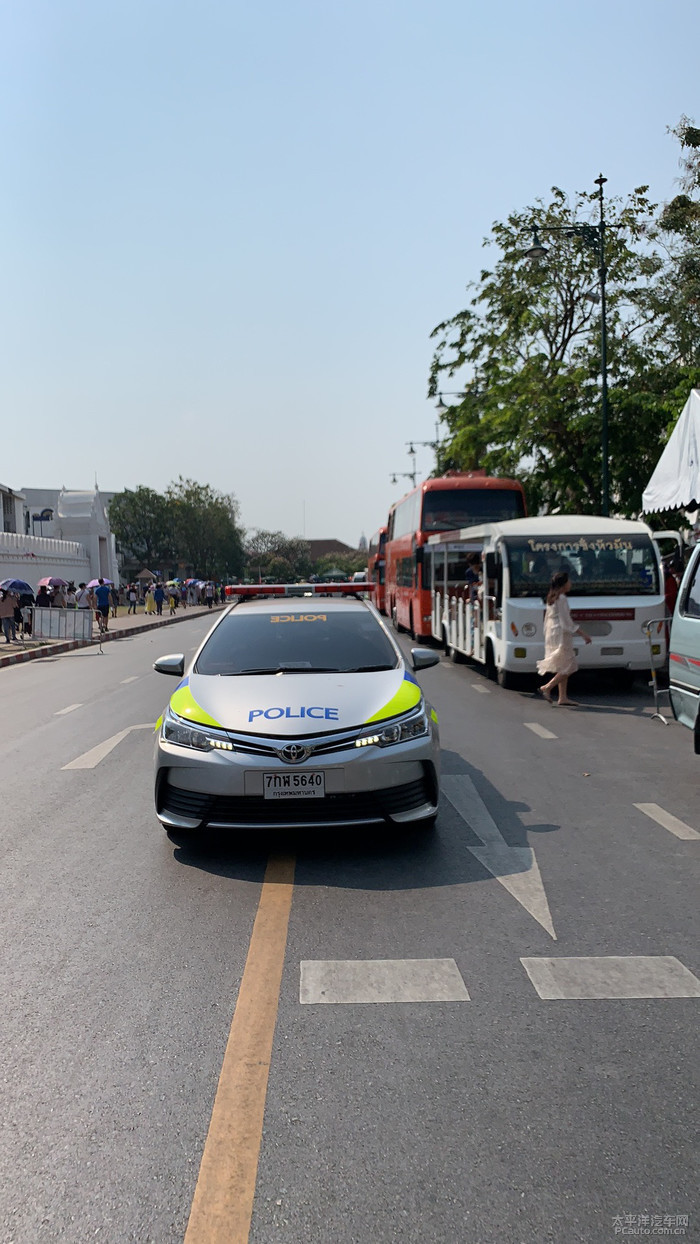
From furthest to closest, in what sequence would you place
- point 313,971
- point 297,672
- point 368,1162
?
1. point 297,672
2. point 313,971
3. point 368,1162

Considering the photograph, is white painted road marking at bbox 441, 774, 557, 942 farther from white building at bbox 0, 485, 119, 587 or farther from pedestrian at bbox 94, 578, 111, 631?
white building at bbox 0, 485, 119, 587

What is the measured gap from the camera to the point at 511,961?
431 cm

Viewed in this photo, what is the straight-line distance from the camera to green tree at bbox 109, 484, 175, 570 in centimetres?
11606

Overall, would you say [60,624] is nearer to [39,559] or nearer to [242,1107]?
[242,1107]

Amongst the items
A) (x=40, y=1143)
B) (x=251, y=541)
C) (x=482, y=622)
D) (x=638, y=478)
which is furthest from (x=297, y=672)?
(x=251, y=541)

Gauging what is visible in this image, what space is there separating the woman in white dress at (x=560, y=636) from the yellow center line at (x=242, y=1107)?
331 inches

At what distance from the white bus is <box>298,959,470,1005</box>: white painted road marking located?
9.21 meters

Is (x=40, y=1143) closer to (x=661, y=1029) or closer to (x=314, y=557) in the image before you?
(x=661, y=1029)

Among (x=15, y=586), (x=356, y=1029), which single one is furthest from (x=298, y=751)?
(x=15, y=586)

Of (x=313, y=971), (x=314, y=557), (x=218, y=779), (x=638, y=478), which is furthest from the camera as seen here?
(x=314, y=557)

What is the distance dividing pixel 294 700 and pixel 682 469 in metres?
11.5

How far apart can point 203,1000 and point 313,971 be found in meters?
0.49

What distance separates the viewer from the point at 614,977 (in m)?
4.12

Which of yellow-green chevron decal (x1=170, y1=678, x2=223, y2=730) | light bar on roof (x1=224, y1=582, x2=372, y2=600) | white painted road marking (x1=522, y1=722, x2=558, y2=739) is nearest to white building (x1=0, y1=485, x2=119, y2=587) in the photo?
white painted road marking (x1=522, y1=722, x2=558, y2=739)
